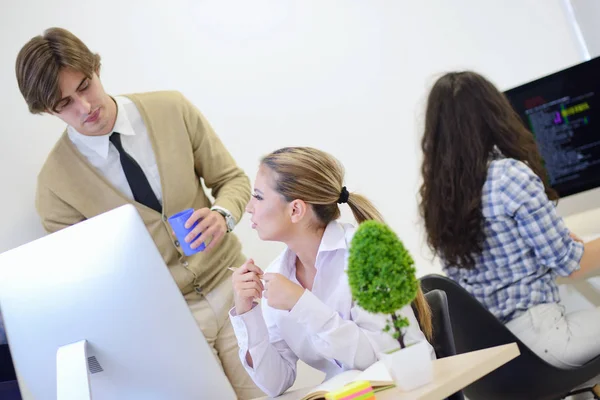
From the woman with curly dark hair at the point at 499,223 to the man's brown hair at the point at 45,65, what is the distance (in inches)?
46.2

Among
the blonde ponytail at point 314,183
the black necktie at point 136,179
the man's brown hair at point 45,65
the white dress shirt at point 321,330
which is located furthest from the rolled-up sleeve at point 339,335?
the man's brown hair at point 45,65

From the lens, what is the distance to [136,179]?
2.28 metres

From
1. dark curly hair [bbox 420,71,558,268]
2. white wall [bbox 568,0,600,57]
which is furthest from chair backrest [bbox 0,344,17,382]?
white wall [bbox 568,0,600,57]

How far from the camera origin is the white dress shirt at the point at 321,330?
152cm

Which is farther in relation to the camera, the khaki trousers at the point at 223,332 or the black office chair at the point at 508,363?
the khaki trousers at the point at 223,332

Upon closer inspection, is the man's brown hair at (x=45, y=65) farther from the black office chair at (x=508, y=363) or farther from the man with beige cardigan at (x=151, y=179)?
the black office chair at (x=508, y=363)

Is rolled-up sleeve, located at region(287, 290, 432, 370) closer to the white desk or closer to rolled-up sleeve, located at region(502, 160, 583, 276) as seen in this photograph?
the white desk

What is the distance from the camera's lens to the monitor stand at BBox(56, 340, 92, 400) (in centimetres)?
128

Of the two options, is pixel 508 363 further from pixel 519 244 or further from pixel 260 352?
pixel 260 352

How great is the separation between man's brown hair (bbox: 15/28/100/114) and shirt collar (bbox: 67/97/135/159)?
0.21 metres

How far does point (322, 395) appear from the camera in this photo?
48.2 inches

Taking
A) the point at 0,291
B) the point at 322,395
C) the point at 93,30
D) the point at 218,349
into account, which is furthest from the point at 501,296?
the point at 93,30

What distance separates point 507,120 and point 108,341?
1.57 m

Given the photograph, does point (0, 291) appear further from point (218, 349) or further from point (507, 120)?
point (507, 120)
